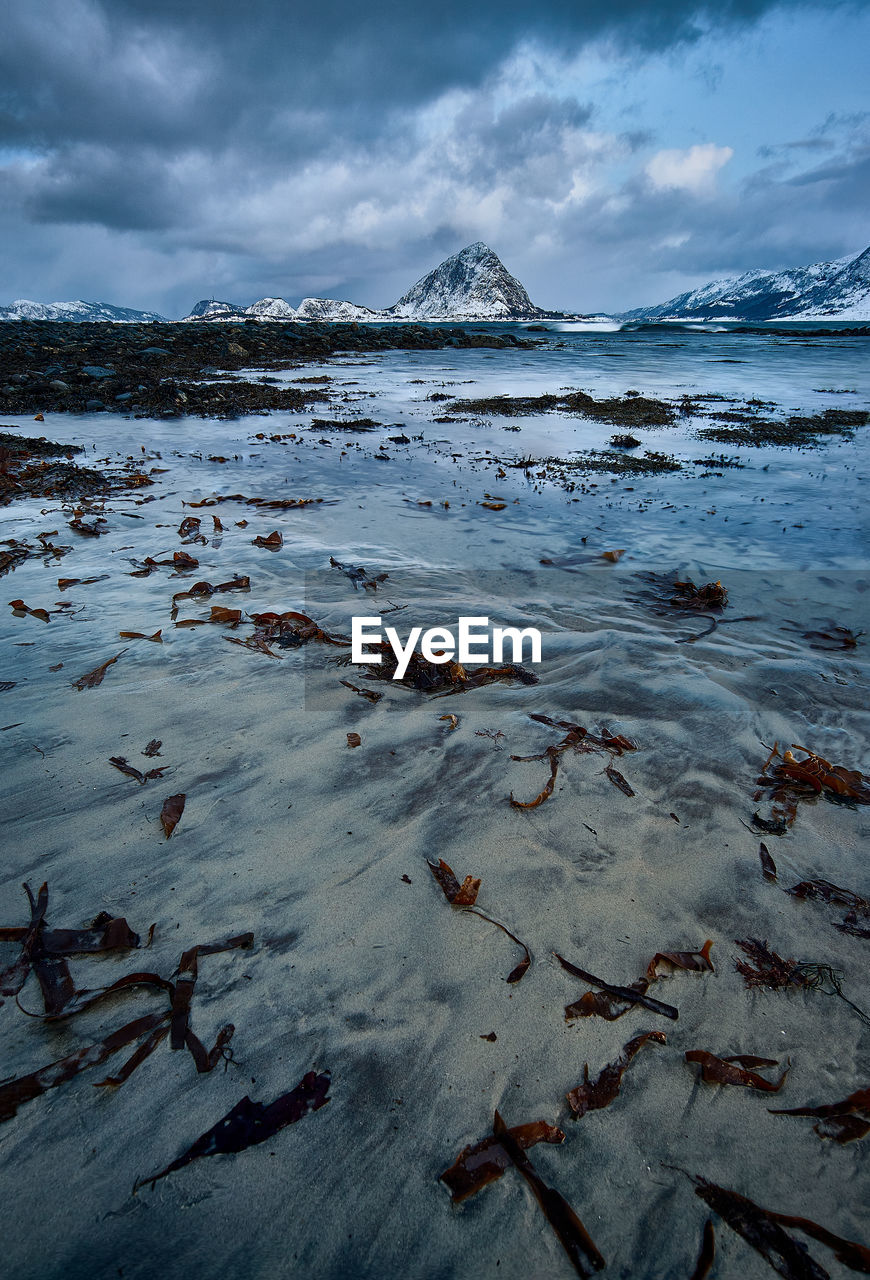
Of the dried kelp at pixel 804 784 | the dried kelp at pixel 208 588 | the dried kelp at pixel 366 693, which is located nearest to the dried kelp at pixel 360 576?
the dried kelp at pixel 208 588

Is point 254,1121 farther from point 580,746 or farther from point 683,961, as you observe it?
point 580,746

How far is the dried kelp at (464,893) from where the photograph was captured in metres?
1.97

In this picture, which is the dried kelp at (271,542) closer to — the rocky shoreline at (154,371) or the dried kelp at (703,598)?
the dried kelp at (703,598)

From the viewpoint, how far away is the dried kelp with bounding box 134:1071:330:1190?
1.42 meters

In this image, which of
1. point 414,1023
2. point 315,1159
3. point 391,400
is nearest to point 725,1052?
point 414,1023

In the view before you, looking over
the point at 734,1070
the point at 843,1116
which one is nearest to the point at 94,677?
the point at 734,1070

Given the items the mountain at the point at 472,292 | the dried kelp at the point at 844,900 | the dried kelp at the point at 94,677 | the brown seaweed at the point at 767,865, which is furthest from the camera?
the mountain at the point at 472,292

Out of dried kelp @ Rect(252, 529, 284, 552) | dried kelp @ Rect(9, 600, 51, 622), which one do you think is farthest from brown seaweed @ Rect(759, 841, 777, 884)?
dried kelp @ Rect(252, 529, 284, 552)

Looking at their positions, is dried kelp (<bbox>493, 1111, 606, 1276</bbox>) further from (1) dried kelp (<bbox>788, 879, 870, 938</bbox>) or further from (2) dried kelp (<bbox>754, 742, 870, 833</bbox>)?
(2) dried kelp (<bbox>754, 742, 870, 833</bbox>)

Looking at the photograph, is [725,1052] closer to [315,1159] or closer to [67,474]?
[315,1159]

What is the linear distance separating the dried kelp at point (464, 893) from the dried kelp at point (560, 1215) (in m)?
0.48

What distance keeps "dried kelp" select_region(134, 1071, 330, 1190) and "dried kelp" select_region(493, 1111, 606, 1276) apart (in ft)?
1.69

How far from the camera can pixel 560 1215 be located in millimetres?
1390

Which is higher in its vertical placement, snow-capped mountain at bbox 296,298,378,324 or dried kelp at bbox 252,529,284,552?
snow-capped mountain at bbox 296,298,378,324
